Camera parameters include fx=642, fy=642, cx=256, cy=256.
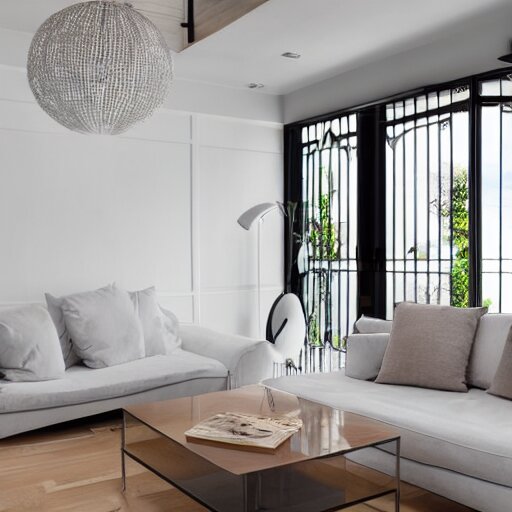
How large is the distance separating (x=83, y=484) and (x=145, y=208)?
8.35 ft

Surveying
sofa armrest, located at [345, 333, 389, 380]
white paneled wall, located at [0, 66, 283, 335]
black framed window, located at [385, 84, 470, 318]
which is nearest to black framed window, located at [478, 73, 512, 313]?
black framed window, located at [385, 84, 470, 318]

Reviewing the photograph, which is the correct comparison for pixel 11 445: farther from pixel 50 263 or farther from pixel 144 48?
pixel 144 48

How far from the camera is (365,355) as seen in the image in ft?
11.7

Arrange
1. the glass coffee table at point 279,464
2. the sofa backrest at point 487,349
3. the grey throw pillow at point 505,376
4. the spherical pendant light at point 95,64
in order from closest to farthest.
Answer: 1. the glass coffee table at point 279,464
2. the spherical pendant light at point 95,64
3. the grey throw pillow at point 505,376
4. the sofa backrest at point 487,349

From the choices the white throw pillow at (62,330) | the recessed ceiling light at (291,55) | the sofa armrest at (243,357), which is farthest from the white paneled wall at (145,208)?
A: the recessed ceiling light at (291,55)

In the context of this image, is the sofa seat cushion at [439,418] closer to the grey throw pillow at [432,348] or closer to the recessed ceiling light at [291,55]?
the grey throw pillow at [432,348]

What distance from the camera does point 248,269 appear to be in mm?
5688

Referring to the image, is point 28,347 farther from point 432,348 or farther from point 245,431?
point 432,348

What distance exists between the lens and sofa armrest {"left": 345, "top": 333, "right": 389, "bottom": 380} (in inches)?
139

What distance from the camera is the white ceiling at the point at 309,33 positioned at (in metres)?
3.79

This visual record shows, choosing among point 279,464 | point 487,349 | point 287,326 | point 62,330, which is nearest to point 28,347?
point 62,330

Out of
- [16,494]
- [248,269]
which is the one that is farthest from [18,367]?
[248,269]

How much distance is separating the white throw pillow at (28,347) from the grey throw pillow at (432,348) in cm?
195

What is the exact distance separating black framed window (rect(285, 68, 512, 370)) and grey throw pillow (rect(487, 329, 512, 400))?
1.12m
